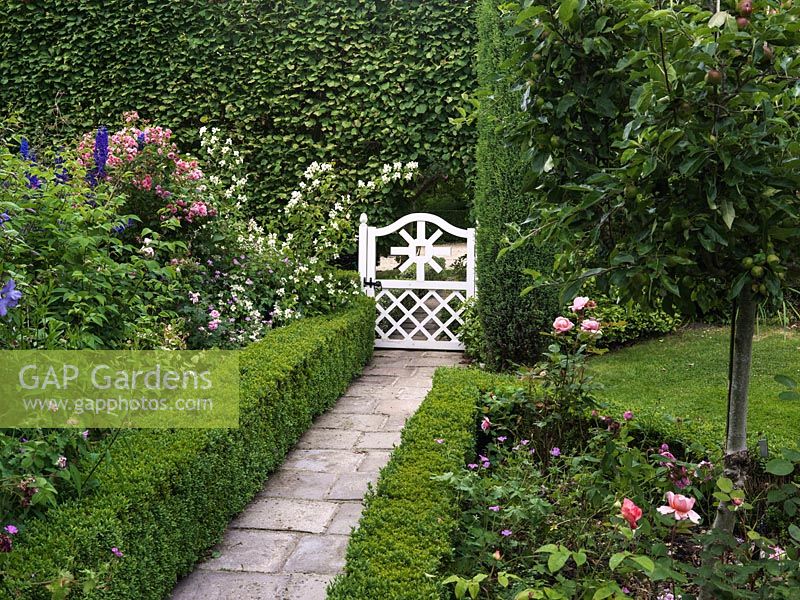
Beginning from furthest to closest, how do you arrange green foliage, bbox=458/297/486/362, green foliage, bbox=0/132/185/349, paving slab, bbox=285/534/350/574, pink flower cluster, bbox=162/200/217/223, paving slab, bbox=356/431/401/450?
green foliage, bbox=458/297/486/362 → pink flower cluster, bbox=162/200/217/223 → paving slab, bbox=356/431/401/450 → paving slab, bbox=285/534/350/574 → green foliage, bbox=0/132/185/349

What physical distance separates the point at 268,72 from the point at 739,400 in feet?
20.7

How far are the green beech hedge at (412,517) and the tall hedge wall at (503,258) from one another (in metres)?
2.33

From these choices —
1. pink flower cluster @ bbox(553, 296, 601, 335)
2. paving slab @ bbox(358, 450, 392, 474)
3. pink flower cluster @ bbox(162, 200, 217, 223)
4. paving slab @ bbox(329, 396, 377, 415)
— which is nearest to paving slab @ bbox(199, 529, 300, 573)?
paving slab @ bbox(358, 450, 392, 474)

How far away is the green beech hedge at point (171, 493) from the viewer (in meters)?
2.08

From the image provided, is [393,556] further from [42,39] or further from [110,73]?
[42,39]

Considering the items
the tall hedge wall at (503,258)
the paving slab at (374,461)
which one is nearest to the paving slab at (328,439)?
the paving slab at (374,461)

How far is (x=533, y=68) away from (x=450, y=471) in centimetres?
142

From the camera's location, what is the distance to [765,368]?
5.67 metres

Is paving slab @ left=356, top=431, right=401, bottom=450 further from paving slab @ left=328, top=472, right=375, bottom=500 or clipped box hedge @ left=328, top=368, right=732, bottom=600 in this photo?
clipped box hedge @ left=328, top=368, right=732, bottom=600

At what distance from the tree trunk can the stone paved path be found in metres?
1.42

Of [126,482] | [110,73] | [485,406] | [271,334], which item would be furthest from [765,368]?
[110,73]

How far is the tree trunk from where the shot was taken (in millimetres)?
2096

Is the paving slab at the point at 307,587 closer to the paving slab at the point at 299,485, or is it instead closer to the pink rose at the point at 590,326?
the paving slab at the point at 299,485

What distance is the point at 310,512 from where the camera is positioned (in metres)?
3.46
